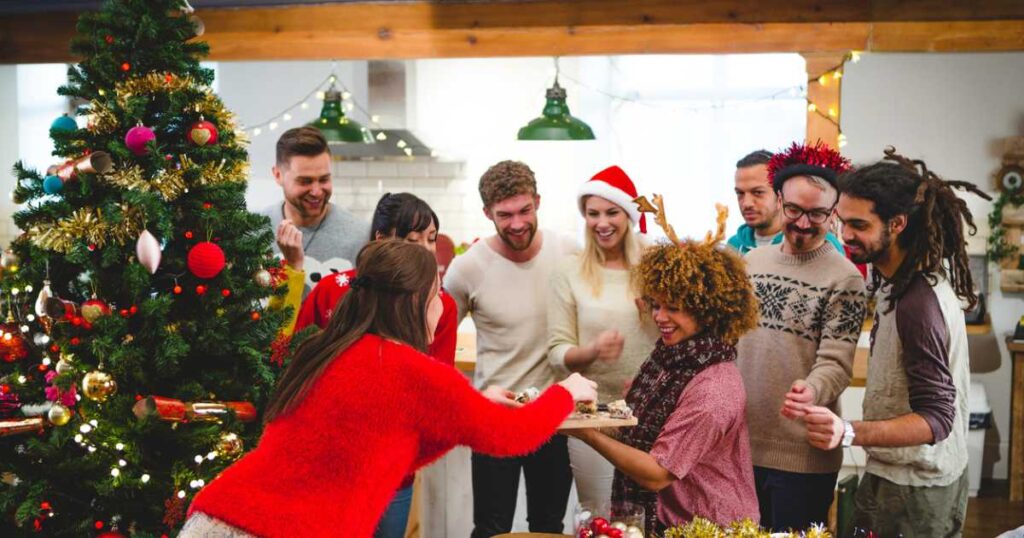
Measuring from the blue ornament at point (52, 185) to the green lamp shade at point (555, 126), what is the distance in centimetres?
266

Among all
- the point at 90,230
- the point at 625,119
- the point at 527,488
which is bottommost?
the point at 527,488

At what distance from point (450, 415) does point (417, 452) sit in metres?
0.12

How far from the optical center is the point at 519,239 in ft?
10.8

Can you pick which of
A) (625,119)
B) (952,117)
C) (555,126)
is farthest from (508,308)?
(625,119)

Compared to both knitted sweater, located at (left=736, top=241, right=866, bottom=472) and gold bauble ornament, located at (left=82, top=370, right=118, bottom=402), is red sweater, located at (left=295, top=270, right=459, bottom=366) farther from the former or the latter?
knitted sweater, located at (left=736, top=241, right=866, bottom=472)

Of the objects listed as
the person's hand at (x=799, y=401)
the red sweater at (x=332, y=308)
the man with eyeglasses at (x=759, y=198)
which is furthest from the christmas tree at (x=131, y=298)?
the man with eyeglasses at (x=759, y=198)

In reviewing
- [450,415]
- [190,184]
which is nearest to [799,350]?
[450,415]

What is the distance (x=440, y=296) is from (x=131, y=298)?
0.86 metres

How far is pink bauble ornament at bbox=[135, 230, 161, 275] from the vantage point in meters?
2.49

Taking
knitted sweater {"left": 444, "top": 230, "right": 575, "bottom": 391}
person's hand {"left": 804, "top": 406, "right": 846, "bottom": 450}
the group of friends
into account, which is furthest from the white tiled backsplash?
person's hand {"left": 804, "top": 406, "right": 846, "bottom": 450}

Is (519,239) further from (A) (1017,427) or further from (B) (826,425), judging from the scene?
(A) (1017,427)

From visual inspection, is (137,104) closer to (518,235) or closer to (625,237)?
(518,235)

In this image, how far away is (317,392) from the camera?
1971 mm

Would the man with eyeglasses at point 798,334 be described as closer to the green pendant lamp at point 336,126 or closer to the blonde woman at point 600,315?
the blonde woman at point 600,315
